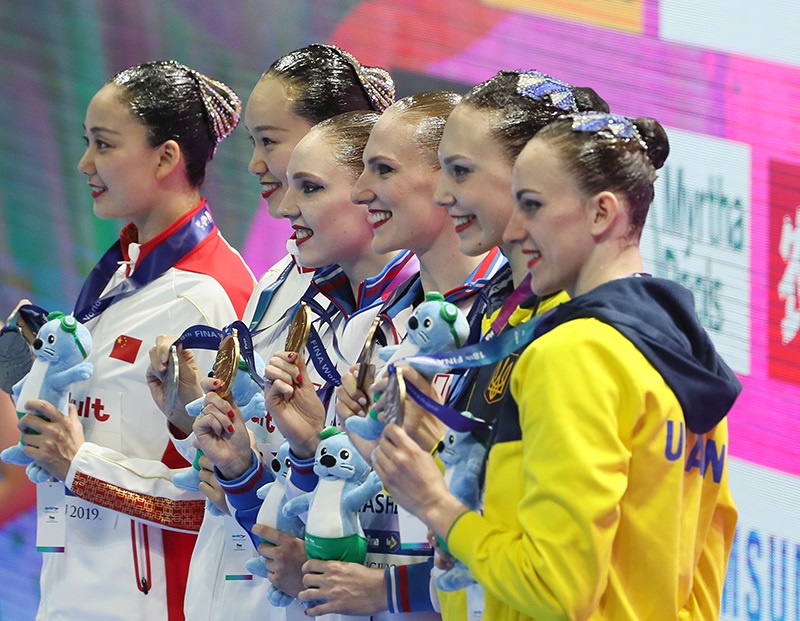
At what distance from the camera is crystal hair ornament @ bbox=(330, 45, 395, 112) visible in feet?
10.7

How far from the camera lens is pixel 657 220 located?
3.24 meters

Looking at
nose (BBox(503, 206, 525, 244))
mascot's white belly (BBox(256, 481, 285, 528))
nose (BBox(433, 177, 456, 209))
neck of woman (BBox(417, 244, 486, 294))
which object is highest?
→ nose (BBox(503, 206, 525, 244))

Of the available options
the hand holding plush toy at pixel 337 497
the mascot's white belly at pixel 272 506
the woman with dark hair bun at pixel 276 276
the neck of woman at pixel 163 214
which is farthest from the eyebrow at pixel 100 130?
the hand holding plush toy at pixel 337 497

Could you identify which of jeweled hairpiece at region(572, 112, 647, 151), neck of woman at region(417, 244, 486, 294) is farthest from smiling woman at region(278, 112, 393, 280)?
jeweled hairpiece at region(572, 112, 647, 151)

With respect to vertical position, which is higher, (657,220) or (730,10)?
(730,10)

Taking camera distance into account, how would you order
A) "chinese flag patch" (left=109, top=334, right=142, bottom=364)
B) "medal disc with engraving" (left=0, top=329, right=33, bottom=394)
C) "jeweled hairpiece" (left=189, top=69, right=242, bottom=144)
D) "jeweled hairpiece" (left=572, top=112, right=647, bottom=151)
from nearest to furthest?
"jeweled hairpiece" (left=572, top=112, right=647, bottom=151), "chinese flag patch" (left=109, top=334, right=142, bottom=364), "medal disc with engraving" (left=0, top=329, right=33, bottom=394), "jeweled hairpiece" (left=189, top=69, right=242, bottom=144)

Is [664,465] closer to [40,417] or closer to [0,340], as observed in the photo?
[40,417]

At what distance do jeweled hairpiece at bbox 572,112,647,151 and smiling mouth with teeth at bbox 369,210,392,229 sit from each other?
74cm

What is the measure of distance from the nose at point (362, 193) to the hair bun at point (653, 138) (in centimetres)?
75

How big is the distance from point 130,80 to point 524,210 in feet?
5.95

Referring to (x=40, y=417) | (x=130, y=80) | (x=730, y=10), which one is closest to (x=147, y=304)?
(x=40, y=417)

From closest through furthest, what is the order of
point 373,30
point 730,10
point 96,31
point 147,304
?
point 730,10 < point 147,304 < point 373,30 < point 96,31

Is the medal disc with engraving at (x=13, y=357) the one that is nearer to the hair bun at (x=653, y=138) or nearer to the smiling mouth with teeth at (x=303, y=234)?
the smiling mouth with teeth at (x=303, y=234)

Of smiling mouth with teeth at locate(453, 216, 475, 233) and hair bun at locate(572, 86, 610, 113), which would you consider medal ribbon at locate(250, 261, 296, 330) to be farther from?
hair bun at locate(572, 86, 610, 113)
